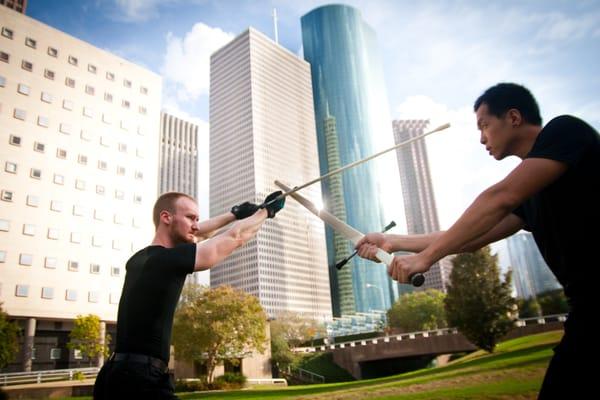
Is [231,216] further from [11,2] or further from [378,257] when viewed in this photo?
[11,2]

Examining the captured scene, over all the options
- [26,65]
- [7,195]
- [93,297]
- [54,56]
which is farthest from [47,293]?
[54,56]

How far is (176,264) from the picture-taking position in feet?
14.1

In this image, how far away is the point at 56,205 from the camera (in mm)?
49594

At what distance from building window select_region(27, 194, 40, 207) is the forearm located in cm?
5450

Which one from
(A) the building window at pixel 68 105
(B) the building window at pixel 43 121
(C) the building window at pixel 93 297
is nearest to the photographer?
(C) the building window at pixel 93 297

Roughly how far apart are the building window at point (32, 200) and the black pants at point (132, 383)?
52.0 metres

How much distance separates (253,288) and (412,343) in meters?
142

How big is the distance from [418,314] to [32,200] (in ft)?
235

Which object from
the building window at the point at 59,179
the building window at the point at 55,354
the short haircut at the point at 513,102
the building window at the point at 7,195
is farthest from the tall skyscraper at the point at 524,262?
the short haircut at the point at 513,102

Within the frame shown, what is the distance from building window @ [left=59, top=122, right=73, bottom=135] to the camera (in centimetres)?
5275

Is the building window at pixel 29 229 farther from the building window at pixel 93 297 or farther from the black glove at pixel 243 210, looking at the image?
the black glove at pixel 243 210

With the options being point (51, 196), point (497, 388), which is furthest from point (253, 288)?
point (497, 388)

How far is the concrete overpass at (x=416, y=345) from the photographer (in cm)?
4691

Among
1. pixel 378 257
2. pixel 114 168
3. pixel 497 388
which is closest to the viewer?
pixel 378 257
